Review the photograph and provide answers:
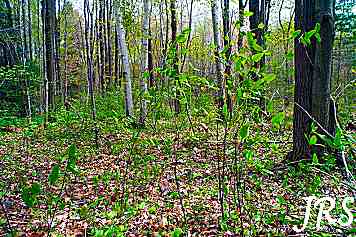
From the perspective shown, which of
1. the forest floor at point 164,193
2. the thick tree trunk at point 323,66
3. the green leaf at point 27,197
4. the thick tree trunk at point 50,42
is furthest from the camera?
the thick tree trunk at point 50,42

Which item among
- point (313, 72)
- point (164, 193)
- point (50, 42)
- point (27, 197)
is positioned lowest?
point (164, 193)

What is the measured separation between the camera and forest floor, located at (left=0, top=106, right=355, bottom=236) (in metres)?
2.85

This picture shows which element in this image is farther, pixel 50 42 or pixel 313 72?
pixel 50 42

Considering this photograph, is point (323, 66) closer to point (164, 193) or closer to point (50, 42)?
point (164, 193)

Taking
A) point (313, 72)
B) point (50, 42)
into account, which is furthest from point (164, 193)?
point (50, 42)

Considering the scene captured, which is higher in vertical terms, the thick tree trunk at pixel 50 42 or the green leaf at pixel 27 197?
the thick tree trunk at pixel 50 42

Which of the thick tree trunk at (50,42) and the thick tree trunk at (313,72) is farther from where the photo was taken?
the thick tree trunk at (50,42)

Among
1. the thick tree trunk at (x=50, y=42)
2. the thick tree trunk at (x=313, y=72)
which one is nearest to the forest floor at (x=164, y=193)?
the thick tree trunk at (x=313, y=72)

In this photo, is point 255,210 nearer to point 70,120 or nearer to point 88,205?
point 88,205

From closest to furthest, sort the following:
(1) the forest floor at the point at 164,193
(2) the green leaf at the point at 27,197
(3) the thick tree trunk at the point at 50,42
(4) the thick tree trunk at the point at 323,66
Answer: (2) the green leaf at the point at 27,197, (1) the forest floor at the point at 164,193, (4) the thick tree trunk at the point at 323,66, (3) the thick tree trunk at the point at 50,42

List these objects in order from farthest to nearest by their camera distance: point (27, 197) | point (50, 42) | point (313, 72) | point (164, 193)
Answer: point (50, 42), point (313, 72), point (164, 193), point (27, 197)

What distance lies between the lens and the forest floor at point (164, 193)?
2.85 metres

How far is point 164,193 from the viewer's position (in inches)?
160

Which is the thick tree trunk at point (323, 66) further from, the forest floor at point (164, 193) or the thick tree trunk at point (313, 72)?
the forest floor at point (164, 193)
